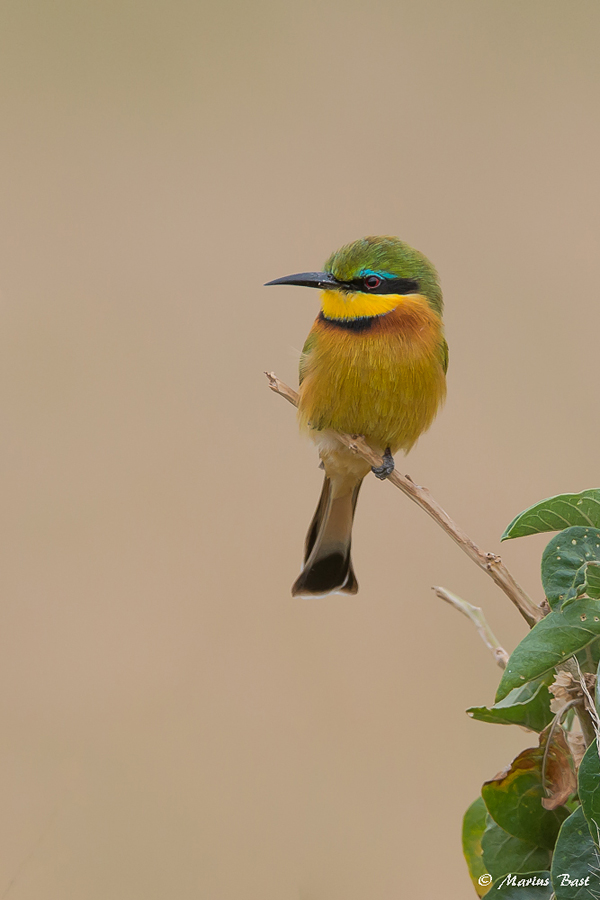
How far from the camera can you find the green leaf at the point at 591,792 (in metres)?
0.44

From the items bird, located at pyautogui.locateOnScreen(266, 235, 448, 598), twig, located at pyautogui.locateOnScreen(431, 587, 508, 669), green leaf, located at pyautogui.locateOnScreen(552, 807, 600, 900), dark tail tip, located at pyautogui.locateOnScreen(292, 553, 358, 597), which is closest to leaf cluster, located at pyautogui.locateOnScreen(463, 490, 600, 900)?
green leaf, located at pyautogui.locateOnScreen(552, 807, 600, 900)

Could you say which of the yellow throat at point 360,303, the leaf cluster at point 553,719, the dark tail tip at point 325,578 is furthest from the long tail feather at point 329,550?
the leaf cluster at point 553,719

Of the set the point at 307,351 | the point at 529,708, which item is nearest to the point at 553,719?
the point at 529,708

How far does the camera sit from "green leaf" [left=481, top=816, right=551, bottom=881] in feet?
1.80

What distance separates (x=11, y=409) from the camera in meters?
1.67

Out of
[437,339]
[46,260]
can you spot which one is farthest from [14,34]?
[437,339]

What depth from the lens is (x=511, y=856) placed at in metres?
0.56

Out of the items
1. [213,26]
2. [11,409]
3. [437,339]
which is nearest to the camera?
[437,339]

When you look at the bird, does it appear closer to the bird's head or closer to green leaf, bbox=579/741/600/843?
the bird's head

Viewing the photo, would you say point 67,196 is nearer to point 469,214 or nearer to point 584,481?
point 469,214

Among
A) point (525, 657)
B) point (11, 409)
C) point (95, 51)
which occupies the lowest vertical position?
point (525, 657)

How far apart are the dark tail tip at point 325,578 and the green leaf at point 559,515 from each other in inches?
29.3

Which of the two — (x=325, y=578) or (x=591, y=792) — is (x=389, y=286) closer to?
(x=325, y=578)

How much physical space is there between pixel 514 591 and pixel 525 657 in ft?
0.38
